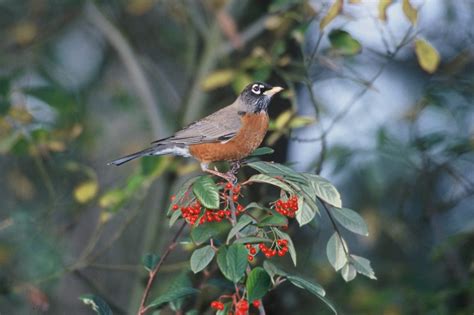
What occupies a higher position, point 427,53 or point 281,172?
point 281,172

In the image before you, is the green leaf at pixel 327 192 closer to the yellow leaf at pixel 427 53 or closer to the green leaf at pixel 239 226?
the green leaf at pixel 239 226

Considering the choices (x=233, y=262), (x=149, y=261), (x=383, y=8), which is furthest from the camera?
(x=383, y=8)

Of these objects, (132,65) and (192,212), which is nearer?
(192,212)

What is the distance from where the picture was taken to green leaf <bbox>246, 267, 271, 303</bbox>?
1905mm

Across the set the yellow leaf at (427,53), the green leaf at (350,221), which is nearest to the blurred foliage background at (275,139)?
the yellow leaf at (427,53)

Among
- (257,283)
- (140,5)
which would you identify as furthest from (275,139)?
(140,5)

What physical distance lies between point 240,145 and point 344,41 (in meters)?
0.84

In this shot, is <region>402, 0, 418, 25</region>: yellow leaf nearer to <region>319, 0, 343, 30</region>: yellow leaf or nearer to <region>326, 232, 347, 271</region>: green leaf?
<region>319, 0, 343, 30</region>: yellow leaf

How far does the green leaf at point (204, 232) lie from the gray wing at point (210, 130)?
3.92ft

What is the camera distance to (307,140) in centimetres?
343

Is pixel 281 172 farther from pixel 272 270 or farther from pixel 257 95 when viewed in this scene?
pixel 257 95

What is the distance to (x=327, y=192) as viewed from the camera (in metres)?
2.04

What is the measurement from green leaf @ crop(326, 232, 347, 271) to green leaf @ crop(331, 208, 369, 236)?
70mm

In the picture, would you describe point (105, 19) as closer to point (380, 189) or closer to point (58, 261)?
point (58, 261)
